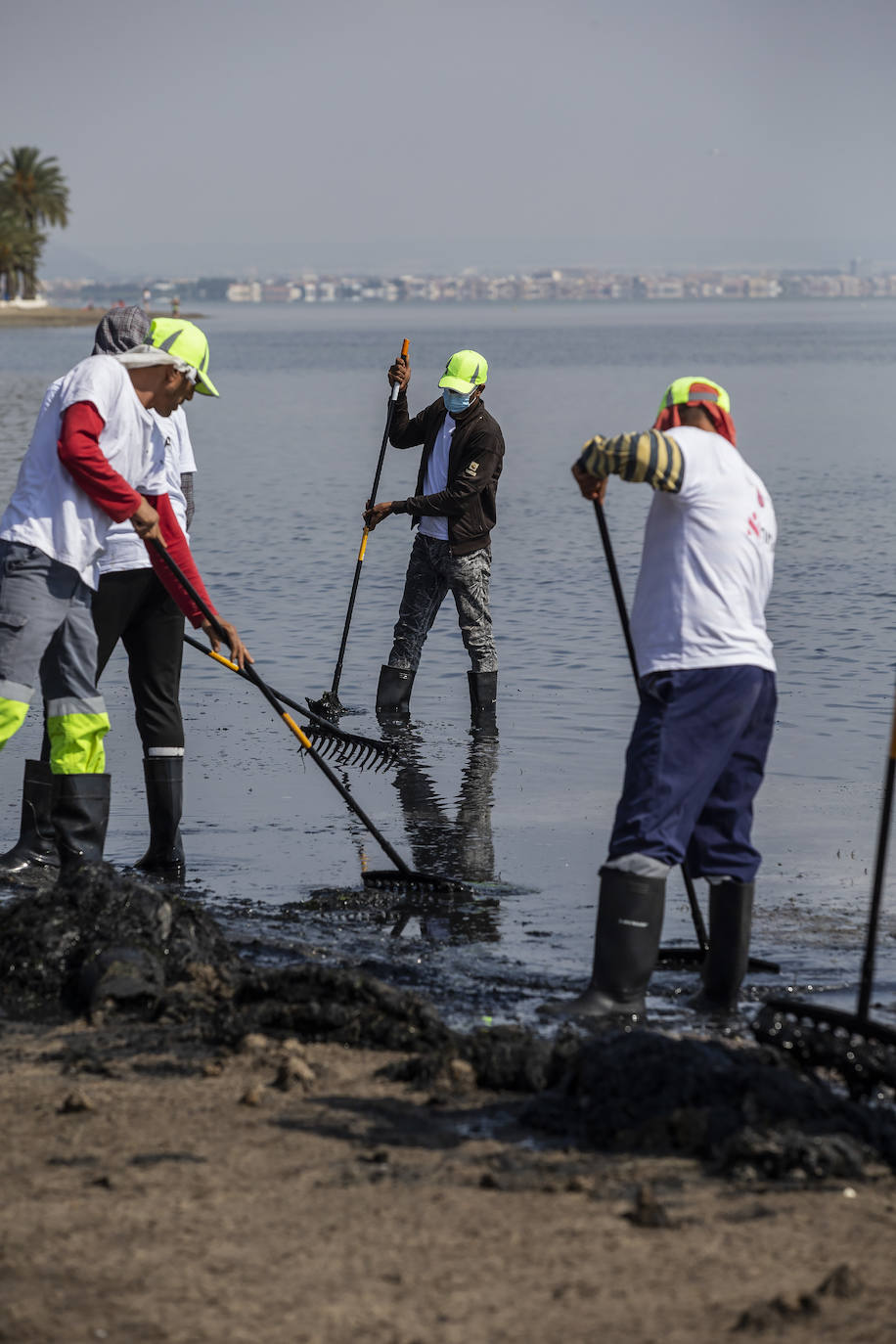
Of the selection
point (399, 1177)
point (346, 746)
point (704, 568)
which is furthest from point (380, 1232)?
point (346, 746)

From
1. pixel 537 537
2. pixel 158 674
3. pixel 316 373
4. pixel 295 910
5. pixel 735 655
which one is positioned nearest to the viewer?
pixel 735 655

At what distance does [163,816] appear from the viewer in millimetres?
6633

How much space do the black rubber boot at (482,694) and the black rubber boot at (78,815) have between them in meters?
3.60

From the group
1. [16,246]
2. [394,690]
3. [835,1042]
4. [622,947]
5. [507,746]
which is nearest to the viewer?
[835,1042]

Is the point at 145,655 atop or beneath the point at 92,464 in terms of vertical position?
beneath

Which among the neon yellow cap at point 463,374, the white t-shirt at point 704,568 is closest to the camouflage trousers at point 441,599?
the neon yellow cap at point 463,374

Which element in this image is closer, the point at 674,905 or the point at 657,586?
the point at 657,586

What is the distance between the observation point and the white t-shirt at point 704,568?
4.83 metres

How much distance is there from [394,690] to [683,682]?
492cm

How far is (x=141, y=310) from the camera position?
22.3ft

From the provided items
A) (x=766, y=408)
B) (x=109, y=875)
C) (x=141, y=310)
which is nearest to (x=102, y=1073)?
(x=109, y=875)

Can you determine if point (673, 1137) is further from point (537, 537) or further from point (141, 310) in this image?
point (537, 537)

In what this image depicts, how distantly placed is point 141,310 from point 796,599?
846 cm

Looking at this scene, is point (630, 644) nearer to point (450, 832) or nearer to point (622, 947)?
point (622, 947)
